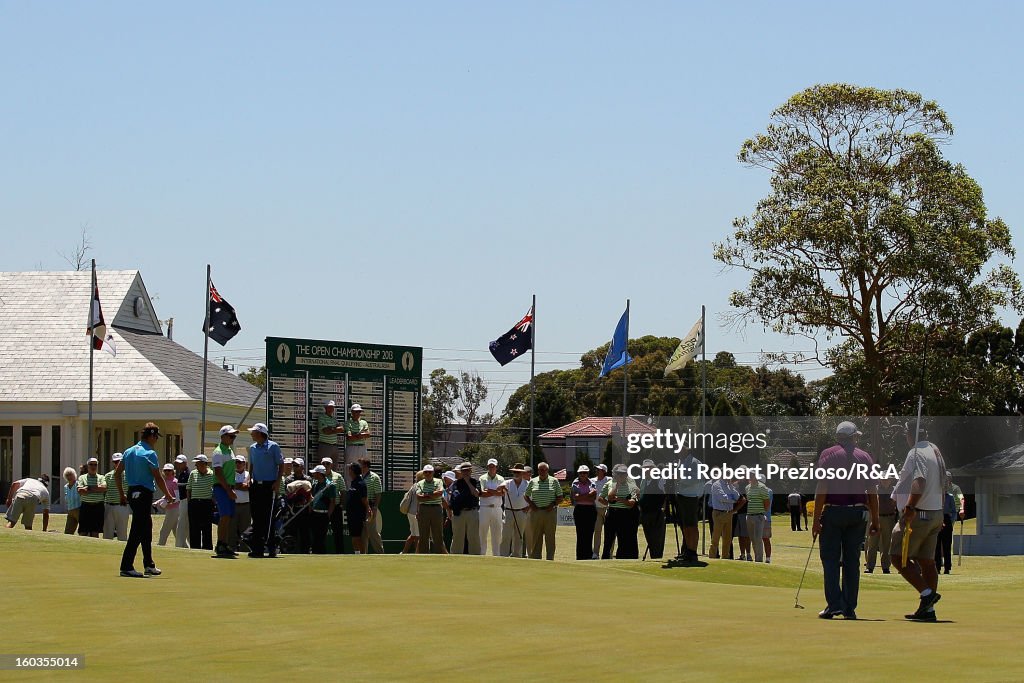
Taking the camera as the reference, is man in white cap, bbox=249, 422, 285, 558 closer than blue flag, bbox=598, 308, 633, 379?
Yes

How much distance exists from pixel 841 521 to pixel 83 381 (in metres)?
40.5

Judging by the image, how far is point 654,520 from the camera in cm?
2412

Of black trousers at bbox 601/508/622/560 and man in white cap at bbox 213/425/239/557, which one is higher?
man in white cap at bbox 213/425/239/557

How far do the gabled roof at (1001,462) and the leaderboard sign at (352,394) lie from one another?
61.3ft

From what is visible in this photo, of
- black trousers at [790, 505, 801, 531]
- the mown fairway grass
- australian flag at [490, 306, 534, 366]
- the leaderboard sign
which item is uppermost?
australian flag at [490, 306, 534, 366]

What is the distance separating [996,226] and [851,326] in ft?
19.1

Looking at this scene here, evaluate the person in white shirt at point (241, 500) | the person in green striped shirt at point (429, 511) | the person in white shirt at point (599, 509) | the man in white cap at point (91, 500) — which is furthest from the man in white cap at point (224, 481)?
the person in white shirt at point (599, 509)

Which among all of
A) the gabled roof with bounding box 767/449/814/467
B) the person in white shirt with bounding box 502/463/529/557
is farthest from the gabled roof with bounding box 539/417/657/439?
the person in white shirt with bounding box 502/463/529/557

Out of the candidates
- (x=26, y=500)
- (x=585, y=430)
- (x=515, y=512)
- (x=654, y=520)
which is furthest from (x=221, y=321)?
(x=585, y=430)

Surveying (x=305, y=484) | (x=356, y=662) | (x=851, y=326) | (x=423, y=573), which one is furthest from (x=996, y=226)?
(x=356, y=662)

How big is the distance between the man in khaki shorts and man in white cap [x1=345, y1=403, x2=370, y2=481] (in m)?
14.2

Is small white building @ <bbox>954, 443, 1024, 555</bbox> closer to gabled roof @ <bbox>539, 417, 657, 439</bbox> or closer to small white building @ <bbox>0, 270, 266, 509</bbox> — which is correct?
small white building @ <bbox>0, 270, 266, 509</bbox>

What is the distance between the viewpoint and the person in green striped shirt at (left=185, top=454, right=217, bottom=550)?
23172 millimetres

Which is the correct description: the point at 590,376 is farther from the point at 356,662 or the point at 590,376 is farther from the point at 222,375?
the point at 356,662
